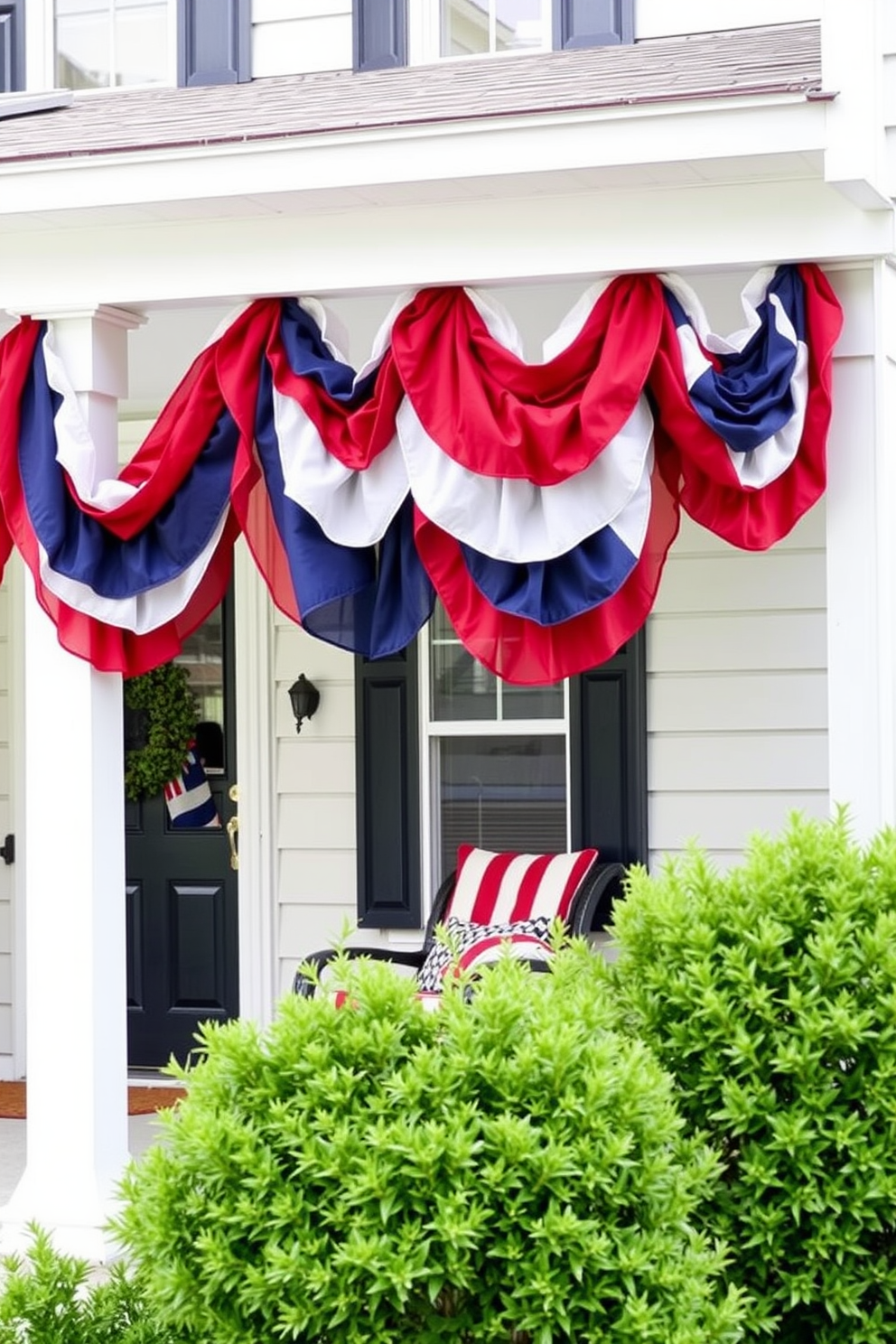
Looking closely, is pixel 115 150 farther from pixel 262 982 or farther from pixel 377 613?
pixel 262 982

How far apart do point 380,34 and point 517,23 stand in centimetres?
47

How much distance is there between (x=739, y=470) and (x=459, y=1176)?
2.19 m

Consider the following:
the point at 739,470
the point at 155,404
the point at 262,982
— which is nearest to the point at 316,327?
the point at 739,470

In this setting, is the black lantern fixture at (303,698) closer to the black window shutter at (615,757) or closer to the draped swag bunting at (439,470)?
the black window shutter at (615,757)

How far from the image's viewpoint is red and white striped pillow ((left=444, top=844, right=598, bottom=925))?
6.35m

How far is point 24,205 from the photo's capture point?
5000 millimetres

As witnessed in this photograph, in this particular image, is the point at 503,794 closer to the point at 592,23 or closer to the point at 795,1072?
the point at 592,23

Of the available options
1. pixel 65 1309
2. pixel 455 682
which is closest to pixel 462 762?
pixel 455 682

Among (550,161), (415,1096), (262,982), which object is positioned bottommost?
(262,982)

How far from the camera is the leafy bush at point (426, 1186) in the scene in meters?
2.84

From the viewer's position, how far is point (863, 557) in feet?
15.2

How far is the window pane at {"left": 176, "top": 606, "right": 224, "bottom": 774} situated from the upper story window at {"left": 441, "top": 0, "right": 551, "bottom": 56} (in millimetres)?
2362

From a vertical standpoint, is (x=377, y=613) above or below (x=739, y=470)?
below

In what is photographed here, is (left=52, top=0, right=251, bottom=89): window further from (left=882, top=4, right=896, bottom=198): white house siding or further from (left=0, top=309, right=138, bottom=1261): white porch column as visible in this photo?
(left=882, top=4, right=896, bottom=198): white house siding
